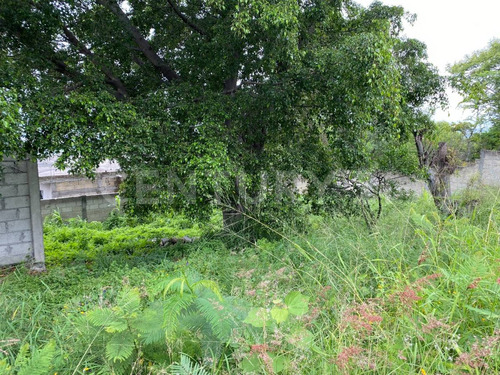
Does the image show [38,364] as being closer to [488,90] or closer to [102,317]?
[102,317]

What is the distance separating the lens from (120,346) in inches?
59.1

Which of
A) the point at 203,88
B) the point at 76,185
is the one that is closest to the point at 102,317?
the point at 203,88

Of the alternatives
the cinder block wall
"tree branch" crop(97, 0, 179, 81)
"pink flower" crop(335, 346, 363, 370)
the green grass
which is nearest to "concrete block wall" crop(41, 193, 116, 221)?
the cinder block wall

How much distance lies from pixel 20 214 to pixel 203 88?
3.25m

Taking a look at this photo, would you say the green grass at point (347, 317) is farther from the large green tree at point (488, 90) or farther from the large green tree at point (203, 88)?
the large green tree at point (488, 90)

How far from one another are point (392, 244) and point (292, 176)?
8.13 ft

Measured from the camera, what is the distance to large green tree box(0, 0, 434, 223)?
12.5 feet

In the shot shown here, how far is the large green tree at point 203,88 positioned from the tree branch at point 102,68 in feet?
0.06

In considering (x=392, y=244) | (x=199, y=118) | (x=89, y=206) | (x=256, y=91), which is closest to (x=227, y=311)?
(x=392, y=244)

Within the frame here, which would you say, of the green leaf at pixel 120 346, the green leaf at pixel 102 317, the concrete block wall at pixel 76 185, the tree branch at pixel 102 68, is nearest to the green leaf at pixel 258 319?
the green leaf at pixel 120 346

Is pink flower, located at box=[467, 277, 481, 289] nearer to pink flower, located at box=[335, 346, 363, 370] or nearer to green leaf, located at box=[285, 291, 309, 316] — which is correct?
pink flower, located at box=[335, 346, 363, 370]

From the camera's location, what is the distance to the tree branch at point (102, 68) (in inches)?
193

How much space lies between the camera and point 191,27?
5160mm

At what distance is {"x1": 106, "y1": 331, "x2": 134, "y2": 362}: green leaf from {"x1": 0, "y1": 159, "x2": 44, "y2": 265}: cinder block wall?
4.14 metres
